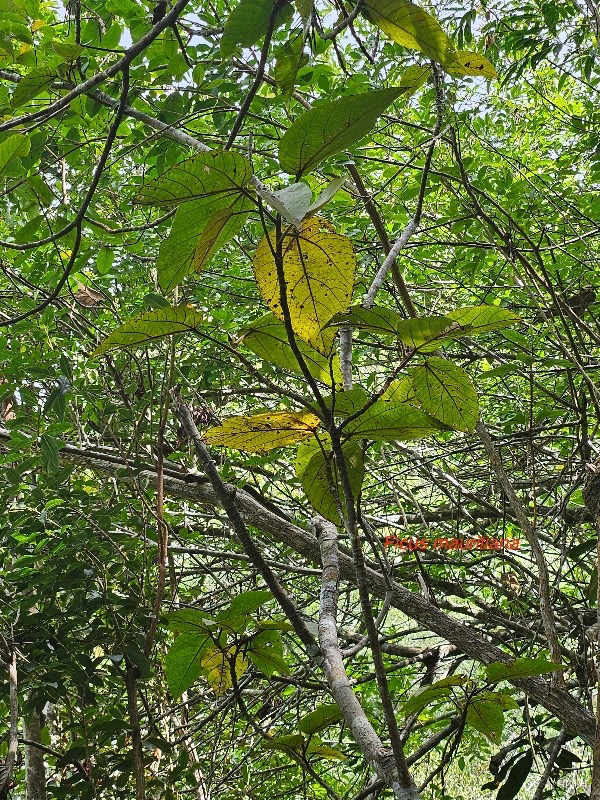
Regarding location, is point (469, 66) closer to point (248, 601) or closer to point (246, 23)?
point (246, 23)

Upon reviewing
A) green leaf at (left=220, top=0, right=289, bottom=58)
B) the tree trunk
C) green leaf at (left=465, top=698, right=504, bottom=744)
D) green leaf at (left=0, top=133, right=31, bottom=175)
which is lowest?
green leaf at (left=465, top=698, right=504, bottom=744)

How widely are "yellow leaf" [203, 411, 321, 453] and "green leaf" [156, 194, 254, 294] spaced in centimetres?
15

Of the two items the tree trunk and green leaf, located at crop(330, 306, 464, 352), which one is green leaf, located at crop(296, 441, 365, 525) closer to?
green leaf, located at crop(330, 306, 464, 352)

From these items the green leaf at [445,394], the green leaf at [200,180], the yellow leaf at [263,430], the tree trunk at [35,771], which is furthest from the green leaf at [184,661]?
the tree trunk at [35,771]

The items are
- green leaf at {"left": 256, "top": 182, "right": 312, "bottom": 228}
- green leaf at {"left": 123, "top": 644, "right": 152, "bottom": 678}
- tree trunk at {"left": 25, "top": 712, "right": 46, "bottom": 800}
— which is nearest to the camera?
green leaf at {"left": 256, "top": 182, "right": 312, "bottom": 228}

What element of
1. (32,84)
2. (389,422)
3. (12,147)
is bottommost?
(389,422)

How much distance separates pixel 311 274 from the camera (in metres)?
0.55

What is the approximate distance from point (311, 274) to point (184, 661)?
52 centimetres

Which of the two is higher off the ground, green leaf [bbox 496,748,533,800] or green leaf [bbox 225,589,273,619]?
green leaf [bbox 225,589,273,619]

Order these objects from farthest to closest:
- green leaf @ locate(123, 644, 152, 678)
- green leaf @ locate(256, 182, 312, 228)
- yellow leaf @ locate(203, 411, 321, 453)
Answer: green leaf @ locate(123, 644, 152, 678) → yellow leaf @ locate(203, 411, 321, 453) → green leaf @ locate(256, 182, 312, 228)

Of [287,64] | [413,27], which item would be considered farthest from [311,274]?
[287,64]

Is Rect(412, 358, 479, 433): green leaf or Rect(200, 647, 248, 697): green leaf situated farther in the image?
Rect(200, 647, 248, 697): green leaf

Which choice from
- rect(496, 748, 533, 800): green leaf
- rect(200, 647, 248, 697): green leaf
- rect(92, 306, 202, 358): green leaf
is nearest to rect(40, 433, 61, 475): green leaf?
Result: rect(200, 647, 248, 697): green leaf

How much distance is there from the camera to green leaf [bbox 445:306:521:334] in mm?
593
